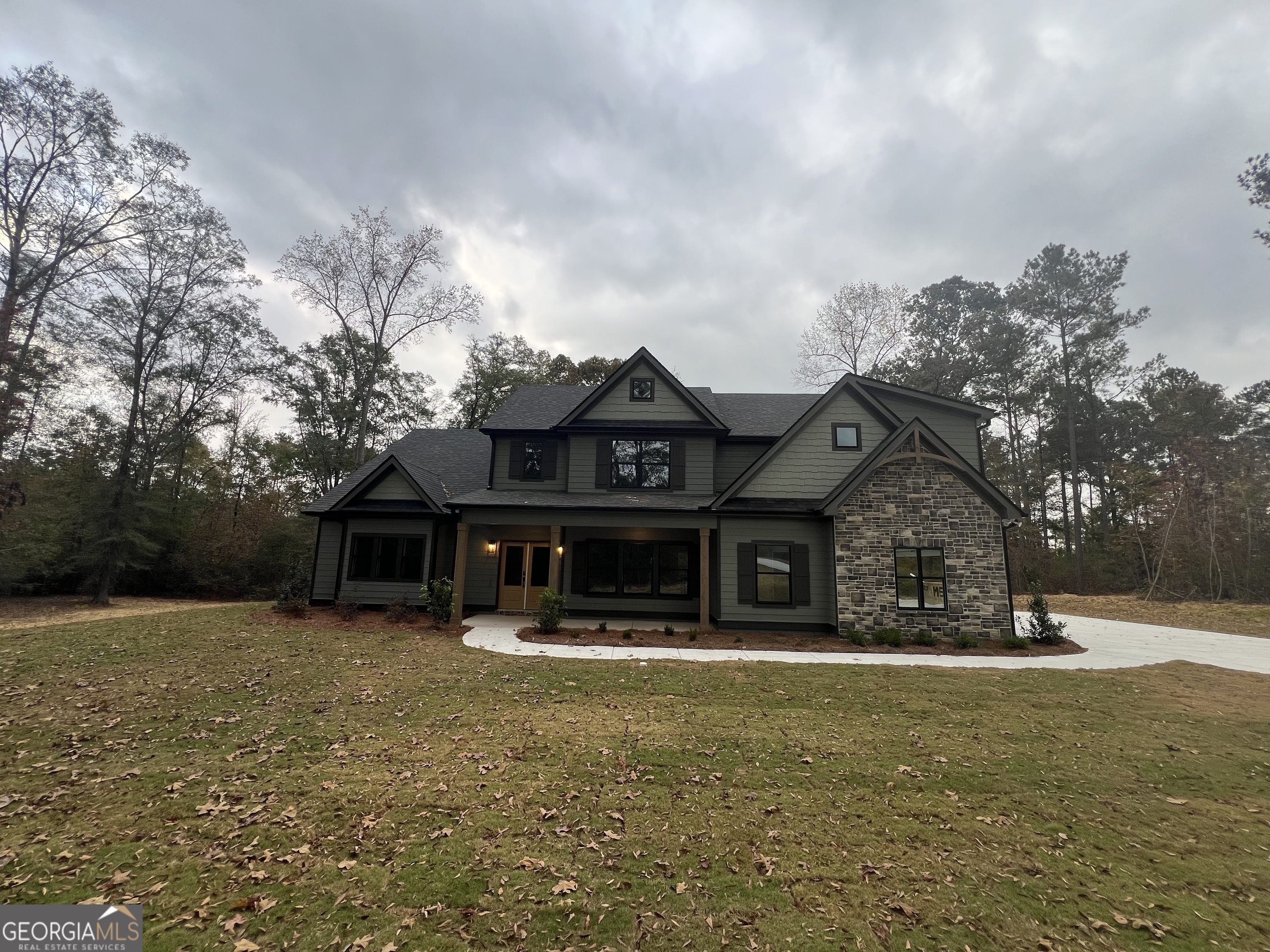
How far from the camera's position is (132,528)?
19.6m

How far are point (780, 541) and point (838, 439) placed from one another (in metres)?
3.55

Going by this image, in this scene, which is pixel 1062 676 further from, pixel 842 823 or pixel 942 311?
pixel 942 311

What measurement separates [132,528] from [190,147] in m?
15.4

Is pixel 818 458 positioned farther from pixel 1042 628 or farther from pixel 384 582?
pixel 384 582

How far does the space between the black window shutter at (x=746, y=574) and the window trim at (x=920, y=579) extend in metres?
3.55

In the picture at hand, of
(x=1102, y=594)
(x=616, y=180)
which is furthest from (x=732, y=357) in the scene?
(x=1102, y=594)

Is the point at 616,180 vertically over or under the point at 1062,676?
over

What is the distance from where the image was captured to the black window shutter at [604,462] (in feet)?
51.5

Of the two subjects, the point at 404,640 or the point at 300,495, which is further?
the point at 300,495

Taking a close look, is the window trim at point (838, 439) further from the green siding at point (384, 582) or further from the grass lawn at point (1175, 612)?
the green siding at point (384, 582)

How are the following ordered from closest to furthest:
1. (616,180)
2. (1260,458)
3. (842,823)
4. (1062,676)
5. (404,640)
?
(842,823) < (1062,676) < (404,640) < (616,180) < (1260,458)

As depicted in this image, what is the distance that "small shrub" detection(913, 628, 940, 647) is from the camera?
12.0m

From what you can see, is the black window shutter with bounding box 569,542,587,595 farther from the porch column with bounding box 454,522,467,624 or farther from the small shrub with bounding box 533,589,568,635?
the porch column with bounding box 454,522,467,624

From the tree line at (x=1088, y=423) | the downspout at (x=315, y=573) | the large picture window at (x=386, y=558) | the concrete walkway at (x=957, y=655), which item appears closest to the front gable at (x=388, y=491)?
the large picture window at (x=386, y=558)
